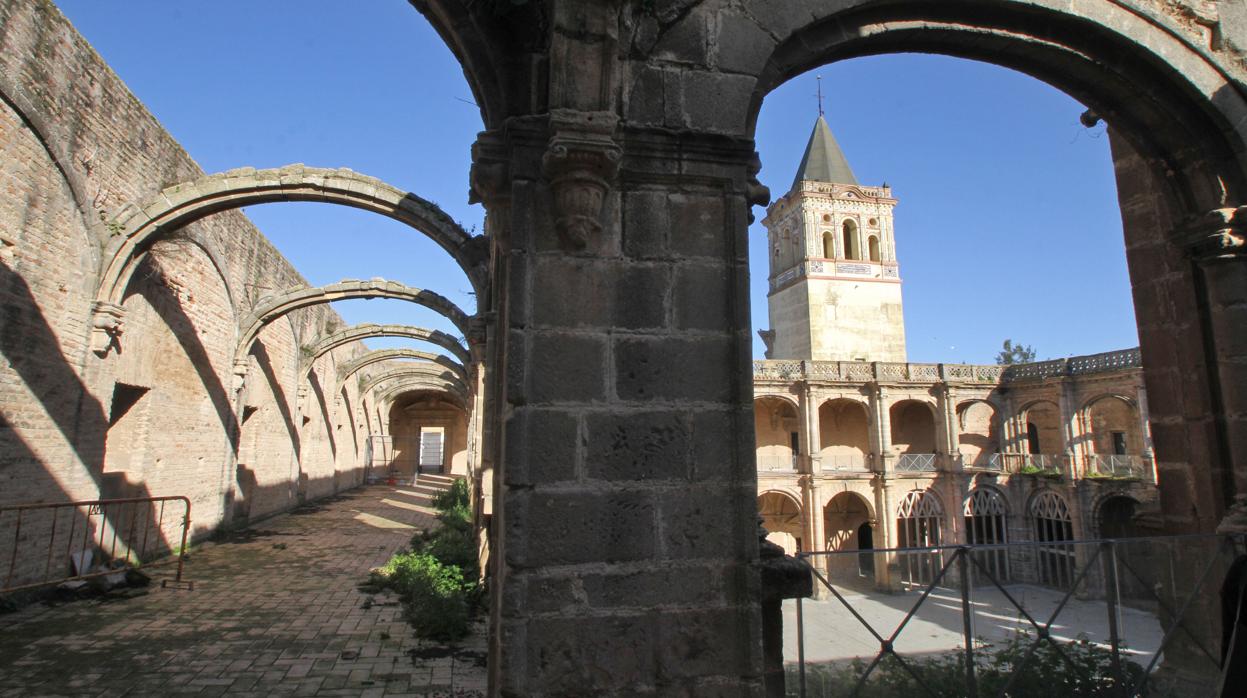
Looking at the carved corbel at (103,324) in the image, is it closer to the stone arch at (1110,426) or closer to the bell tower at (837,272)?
the stone arch at (1110,426)

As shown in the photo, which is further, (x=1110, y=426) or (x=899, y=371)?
(x=899, y=371)

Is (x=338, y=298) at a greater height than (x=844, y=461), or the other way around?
(x=338, y=298)

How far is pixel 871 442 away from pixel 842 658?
914 inches

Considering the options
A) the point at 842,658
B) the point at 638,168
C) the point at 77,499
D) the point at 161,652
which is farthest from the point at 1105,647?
the point at 77,499

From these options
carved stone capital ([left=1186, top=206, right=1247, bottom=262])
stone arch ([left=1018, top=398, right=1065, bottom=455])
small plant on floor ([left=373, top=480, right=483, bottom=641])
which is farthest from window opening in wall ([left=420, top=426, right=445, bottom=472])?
carved stone capital ([left=1186, top=206, right=1247, bottom=262])

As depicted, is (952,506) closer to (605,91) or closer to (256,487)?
(256,487)

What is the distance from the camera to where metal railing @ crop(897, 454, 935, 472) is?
2539cm

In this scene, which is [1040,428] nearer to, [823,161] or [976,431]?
[976,431]

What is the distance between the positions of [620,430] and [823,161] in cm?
4083

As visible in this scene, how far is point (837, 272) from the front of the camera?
3712 cm

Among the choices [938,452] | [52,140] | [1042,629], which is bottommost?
[1042,629]

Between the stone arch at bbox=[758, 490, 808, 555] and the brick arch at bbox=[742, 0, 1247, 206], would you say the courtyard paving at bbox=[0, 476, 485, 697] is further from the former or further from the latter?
the stone arch at bbox=[758, 490, 808, 555]

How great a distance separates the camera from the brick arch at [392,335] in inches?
647

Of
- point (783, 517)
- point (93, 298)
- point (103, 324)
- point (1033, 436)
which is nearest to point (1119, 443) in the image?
point (1033, 436)
